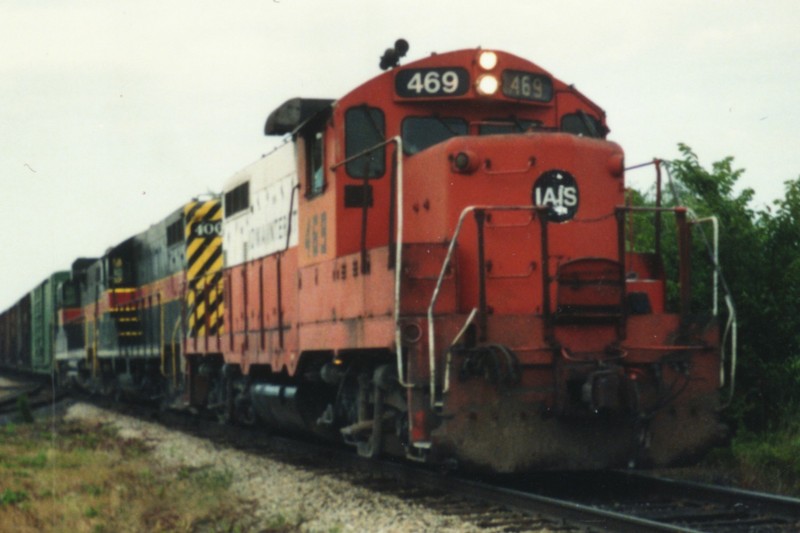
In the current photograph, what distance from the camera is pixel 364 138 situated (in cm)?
954

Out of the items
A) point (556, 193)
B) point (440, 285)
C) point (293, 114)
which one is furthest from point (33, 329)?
point (440, 285)

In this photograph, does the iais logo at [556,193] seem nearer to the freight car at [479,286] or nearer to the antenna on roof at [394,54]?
the freight car at [479,286]

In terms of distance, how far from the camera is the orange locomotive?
8.08 metres

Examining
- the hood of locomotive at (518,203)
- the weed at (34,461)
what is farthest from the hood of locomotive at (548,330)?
the weed at (34,461)

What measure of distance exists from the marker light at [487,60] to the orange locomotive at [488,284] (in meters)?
0.02

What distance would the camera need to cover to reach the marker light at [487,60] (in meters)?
9.33

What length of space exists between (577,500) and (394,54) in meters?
3.80

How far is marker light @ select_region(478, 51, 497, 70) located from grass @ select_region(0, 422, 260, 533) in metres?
3.86

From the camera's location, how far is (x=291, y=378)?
12008 mm

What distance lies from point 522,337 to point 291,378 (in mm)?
4352

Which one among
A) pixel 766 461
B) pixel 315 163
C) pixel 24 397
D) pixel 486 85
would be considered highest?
pixel 486 85

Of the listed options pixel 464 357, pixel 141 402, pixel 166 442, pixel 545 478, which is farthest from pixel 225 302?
pixel 141 402

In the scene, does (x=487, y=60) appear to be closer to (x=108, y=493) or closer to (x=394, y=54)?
(x=394, y=54)

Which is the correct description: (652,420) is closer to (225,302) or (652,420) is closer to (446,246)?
(446,246)
